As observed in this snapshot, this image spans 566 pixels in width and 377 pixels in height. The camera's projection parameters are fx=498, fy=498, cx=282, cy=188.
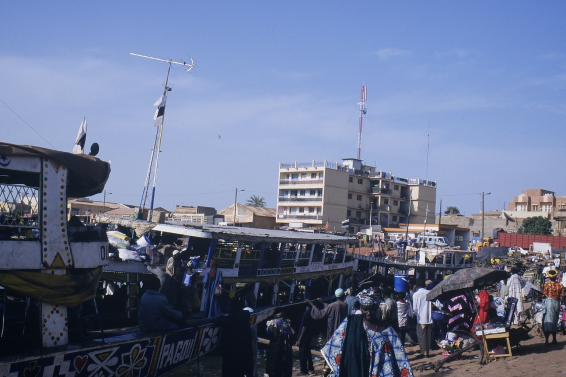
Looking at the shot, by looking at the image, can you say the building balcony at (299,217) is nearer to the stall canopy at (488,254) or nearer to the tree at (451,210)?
the stall canopy at (488,254)

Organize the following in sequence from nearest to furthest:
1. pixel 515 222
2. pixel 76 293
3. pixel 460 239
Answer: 1. pixel 76 293
2. pixel 460 239
3. pixel 515 222

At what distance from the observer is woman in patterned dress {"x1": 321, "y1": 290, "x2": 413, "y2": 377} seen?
16.3ft

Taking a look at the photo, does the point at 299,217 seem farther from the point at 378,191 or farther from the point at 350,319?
the point at 350,319

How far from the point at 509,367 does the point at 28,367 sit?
772cm

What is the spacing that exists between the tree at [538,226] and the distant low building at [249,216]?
30.2 metres

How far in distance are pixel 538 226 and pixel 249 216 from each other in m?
33.5

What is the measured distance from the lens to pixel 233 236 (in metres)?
12.4

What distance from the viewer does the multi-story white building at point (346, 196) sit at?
55.2 m

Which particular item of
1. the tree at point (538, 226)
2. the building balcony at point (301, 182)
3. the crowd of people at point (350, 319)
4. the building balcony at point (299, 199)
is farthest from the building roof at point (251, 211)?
the crowd of people at point (350, 319)

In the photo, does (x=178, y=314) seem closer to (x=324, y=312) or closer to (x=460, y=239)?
(x=324, y=312)

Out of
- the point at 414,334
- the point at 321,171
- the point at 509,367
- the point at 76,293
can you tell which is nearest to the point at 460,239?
the point at 321,171

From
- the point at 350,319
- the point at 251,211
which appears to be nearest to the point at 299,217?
the point at 251,211

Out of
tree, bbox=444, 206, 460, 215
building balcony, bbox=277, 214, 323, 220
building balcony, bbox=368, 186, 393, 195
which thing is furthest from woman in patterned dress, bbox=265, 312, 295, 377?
tree, bbox=444, 206, 460, 215

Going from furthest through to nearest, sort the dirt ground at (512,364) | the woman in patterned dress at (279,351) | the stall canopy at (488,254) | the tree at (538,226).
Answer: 1. the tree at (538,226)
2. the stall canopy at (488,254)
3. the dirt ground at (512,364)
4. the woman in patterned dress at (279,351)
